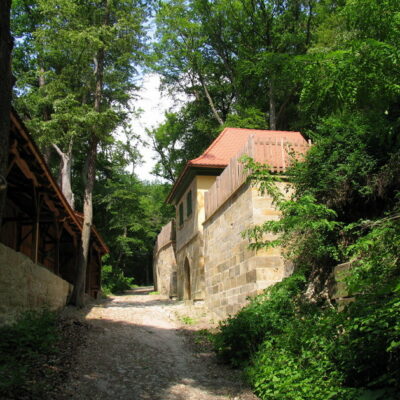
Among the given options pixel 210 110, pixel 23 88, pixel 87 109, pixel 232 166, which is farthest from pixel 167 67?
pixel 232 166

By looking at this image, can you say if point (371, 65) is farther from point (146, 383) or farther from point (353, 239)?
point (146, 383)

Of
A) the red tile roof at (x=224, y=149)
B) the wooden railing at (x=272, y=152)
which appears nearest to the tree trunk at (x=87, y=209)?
the red tile roof at (x=224, y=149)

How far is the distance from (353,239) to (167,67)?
27.5 meters

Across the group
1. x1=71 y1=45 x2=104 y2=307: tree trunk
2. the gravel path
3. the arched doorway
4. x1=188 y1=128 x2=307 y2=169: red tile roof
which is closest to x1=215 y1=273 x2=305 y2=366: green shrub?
the gravel path

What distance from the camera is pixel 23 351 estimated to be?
21.7 feet

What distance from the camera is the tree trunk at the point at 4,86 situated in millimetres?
4727

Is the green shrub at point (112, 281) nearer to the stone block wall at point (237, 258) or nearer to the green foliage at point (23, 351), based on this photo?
the stone block wall at point (237, 258)

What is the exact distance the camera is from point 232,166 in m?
10.8

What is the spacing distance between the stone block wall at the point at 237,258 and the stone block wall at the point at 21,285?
4.62 m

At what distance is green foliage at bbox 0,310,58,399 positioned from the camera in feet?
16.4

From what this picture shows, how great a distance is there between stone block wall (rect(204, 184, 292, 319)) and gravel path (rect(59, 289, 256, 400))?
1.56m

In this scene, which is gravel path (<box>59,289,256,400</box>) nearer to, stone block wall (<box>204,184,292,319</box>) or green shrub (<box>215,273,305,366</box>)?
green shrub (<box>215,273,305,366</box>)

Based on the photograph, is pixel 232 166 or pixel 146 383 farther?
pixel 232 166

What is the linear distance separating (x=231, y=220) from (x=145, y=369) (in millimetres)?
4785
